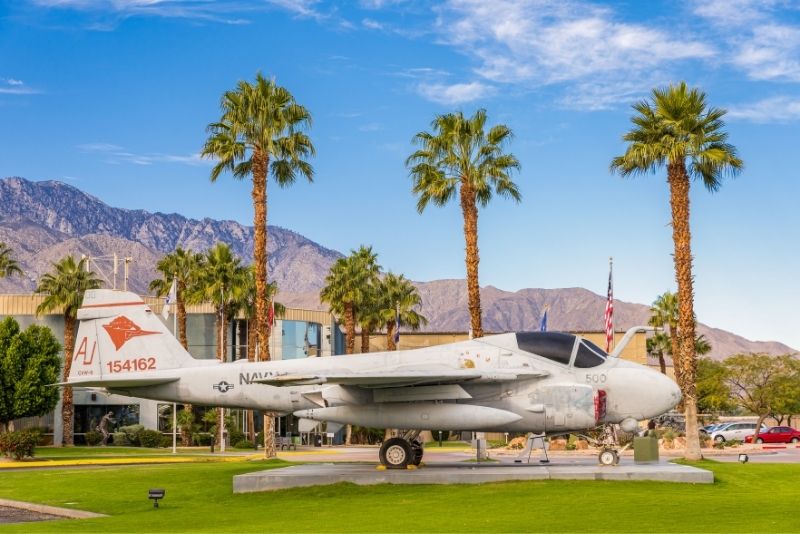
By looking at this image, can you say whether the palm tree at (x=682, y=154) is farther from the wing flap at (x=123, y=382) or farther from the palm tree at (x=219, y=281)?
the palm tree at (x=219, y=281)

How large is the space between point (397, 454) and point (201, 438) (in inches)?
1894

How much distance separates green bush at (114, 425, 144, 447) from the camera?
70.6 metres

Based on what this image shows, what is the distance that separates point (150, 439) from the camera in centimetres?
6894

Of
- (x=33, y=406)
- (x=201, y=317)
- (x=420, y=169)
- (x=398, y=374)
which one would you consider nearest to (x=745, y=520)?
(x=398, y=374)

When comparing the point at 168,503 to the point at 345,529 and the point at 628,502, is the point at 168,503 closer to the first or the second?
the point at 345,529

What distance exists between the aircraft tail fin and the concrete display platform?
4.84 meters

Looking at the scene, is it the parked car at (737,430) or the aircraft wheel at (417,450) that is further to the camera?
the parked car at (737,430)

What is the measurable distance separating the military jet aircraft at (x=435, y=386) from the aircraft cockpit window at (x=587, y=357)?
30 mm

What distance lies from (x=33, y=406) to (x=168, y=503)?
43.8m

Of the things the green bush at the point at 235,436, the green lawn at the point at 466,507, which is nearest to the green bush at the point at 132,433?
the green bush at the point at 235,436

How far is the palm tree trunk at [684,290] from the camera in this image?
3538 cm

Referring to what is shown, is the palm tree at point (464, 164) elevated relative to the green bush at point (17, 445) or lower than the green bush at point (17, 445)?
elevated

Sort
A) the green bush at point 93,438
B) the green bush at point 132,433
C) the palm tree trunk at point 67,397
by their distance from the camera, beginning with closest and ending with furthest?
the green bush at point 132,433 < the palm tree trunk at point 67,397 < the green bush at point 93,438

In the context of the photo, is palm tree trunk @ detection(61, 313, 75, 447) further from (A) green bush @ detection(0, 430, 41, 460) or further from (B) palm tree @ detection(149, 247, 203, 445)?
(A) green bush @ detection(0, 430, 41, 460)
